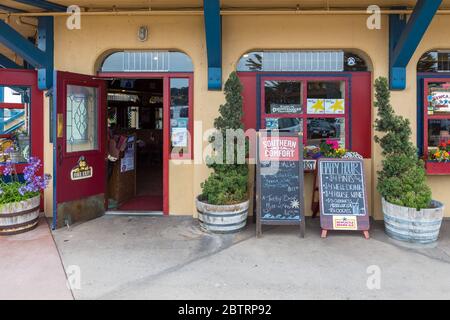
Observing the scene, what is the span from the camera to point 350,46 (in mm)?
4914

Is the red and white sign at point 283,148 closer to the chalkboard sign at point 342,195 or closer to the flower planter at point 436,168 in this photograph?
the chalkboard sign at point 342,195

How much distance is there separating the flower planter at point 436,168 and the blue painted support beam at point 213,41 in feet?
10.3

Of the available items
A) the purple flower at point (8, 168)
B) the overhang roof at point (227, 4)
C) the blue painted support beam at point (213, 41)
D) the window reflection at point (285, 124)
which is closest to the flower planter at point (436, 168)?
the window reflection at point (285, 124)

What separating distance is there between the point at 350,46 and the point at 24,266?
4907 mm

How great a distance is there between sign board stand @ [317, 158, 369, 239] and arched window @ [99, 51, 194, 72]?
248 cm

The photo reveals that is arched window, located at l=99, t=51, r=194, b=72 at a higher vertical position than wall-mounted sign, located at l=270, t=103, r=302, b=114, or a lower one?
higher

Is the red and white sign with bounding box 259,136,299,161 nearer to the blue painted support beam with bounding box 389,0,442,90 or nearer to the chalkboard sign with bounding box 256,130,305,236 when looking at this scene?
the chalkboard sign with bounding box 256,130,305,236

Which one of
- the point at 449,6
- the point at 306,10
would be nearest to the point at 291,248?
the point at 306,10

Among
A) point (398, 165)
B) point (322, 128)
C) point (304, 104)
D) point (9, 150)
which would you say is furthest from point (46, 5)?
point (398, 165)

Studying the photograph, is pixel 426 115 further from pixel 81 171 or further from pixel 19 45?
pixel 19 45

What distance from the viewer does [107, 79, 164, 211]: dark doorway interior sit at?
5.89 m

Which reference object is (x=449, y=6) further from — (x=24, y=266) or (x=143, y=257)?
(x=24, y=266)
